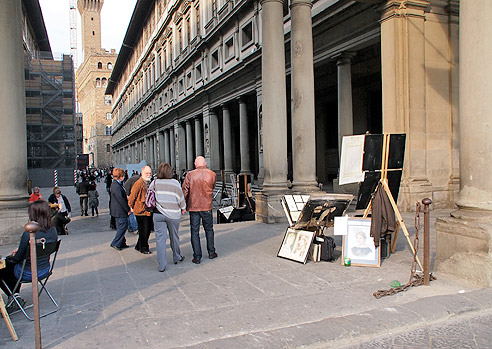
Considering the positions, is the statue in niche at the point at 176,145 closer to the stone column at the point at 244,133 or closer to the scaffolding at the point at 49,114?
the scaffolding at the point at 49,114

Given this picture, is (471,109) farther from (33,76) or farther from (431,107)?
(33,76)

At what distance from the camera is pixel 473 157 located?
17.7 ft

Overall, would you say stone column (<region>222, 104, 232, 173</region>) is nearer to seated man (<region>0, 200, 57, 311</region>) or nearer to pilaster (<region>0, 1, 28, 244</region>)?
pilaster (<region>0, 1, 28, 244</region>)

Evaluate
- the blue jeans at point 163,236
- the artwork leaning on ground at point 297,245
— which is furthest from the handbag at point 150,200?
the artwork leaning on ground at point 297,245

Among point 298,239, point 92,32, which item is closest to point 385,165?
point 298,239

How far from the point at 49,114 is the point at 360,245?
35.8 meters

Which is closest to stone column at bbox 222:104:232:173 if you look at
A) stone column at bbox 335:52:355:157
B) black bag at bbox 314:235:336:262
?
stone column at bbox 335:52:355:157

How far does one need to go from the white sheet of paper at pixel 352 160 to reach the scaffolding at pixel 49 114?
35066mm

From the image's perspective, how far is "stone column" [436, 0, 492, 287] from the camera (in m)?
5.20

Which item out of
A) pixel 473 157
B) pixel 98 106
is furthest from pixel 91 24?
pixel 473 157

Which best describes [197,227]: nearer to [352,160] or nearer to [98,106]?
[352,160]

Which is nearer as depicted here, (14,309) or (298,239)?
(14,309)

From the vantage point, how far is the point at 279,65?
36.6ft

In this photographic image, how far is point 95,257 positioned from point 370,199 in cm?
508
